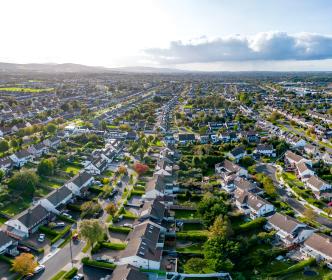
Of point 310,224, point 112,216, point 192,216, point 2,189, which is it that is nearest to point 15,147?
point 2,189

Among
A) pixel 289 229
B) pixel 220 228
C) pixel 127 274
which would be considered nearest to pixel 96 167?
pixel 220 228

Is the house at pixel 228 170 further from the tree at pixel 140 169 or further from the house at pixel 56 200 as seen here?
the house at pixel 56 200

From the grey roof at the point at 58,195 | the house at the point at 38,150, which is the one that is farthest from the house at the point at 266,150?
the house at the point at 38,150

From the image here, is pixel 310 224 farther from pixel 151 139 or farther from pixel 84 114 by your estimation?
pixel 84 114

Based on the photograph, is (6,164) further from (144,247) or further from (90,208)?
(144,247)

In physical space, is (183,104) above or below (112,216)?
above

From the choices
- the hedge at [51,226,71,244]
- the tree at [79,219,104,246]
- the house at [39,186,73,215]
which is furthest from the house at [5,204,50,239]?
the tree at [79,219,104,246]

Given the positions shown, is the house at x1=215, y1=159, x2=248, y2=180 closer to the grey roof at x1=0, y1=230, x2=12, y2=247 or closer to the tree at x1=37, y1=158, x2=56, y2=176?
the tree at x1=37, y1=158, x2=56, y2=176
